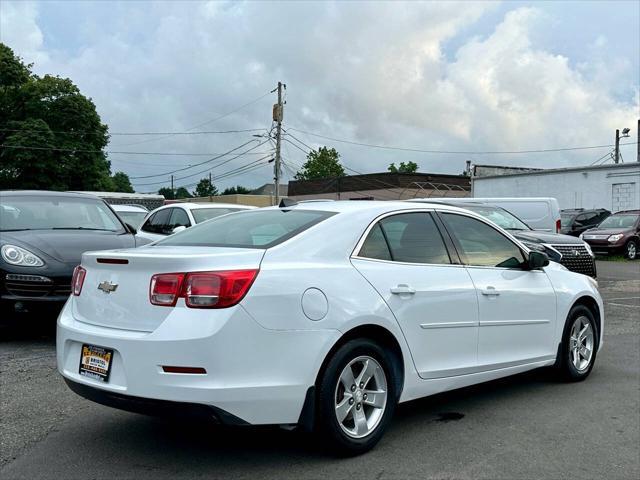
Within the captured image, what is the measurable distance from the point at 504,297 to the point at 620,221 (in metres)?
20.7

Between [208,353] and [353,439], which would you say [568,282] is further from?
[208,353]

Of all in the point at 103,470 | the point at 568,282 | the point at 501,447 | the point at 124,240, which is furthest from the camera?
the point at 124,240

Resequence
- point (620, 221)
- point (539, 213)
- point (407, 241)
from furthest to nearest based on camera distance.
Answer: point (620, 221)
point (539, 213)
point (407, 241)

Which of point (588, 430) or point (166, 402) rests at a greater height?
point (166, 402)

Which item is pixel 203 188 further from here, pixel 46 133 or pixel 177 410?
pixel 177 410

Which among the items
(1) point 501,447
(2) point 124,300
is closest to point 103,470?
(2) point 124,300

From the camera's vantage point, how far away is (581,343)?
5992 mm

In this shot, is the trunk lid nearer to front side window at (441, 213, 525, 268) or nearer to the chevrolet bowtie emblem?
the chevrolet bowtie emblem

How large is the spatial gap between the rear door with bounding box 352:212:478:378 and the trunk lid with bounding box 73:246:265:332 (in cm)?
88

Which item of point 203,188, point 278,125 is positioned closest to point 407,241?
point 278,125

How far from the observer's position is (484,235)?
525cm

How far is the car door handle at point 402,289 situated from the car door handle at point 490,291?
801mm

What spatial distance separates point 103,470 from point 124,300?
3.18 feet

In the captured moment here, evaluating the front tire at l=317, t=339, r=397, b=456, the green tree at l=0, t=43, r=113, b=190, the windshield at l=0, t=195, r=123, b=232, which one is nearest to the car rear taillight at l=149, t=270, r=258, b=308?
the front tire at l=317, t=339, r=397, b=456
